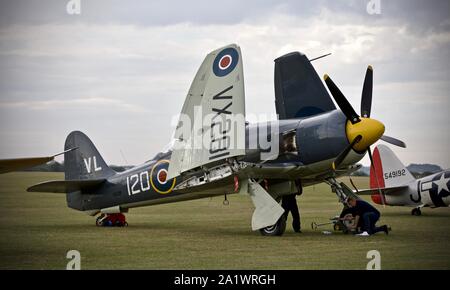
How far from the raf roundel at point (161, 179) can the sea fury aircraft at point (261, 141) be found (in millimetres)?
22

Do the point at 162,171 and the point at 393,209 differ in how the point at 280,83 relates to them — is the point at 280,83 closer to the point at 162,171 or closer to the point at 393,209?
the point at 162,171

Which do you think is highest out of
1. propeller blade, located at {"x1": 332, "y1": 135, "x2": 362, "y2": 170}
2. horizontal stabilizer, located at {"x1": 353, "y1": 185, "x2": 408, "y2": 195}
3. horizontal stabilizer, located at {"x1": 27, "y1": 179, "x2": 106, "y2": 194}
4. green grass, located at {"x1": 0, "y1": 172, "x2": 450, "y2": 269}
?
propeller blade, located at {"x1": 332, "y1": 135, "x2": 362, "y2": 170}

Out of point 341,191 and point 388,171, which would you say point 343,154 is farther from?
point 388,171

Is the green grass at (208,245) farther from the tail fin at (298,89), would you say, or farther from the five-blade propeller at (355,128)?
the tail fin at (298,89)

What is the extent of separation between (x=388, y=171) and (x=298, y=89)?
7.31 metres

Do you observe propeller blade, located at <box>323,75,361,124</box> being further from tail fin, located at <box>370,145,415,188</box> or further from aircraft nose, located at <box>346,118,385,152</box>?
tail fin, located at <box>370,145,415,188</box>

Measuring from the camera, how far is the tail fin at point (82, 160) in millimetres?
16859

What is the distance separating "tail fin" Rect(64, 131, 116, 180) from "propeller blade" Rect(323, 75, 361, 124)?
670cm

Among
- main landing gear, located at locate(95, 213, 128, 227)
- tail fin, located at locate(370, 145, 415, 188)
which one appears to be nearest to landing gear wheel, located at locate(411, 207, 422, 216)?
tail fin, located at locate(370, 145, 415, 188)

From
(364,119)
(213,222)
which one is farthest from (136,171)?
(364,119)

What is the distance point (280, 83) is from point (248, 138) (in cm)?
175

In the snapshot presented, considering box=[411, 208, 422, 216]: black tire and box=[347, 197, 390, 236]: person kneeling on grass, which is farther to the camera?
box=[411, 208, 422, 216]: black tire

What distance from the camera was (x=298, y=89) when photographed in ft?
46.5

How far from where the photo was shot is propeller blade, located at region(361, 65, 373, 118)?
13.0 m
